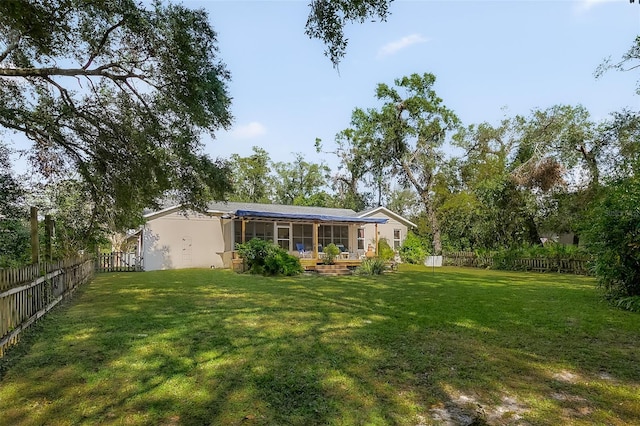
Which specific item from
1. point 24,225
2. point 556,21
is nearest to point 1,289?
point 24,225

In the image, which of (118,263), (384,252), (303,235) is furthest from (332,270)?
(118,263)

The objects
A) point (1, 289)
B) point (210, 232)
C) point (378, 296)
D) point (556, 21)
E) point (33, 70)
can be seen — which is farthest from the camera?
point (210, 232)

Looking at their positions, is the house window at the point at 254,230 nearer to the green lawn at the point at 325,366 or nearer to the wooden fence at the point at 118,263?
the wooden fence at the point at 118,263

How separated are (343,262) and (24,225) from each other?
1317cm

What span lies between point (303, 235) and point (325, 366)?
63.3 ft

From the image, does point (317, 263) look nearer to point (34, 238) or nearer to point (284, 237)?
point (284, 237)

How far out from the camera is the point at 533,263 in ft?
62.9

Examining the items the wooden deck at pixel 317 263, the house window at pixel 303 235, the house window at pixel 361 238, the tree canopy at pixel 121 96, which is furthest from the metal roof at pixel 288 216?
the tree canopy at pixel 121 96

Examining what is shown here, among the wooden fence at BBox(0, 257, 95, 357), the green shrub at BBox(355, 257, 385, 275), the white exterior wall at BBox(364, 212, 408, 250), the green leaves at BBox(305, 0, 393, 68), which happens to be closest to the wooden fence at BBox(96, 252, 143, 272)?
the wooden fence at BBox(0, 257, 95, 357)

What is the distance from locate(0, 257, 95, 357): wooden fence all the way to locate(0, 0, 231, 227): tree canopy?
2.52 meters

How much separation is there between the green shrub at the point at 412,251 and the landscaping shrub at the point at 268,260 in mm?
10799

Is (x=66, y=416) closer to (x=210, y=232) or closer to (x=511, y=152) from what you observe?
(x=210, y=232)

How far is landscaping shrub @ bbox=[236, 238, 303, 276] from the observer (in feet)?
51.4

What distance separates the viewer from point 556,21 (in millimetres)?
8938
